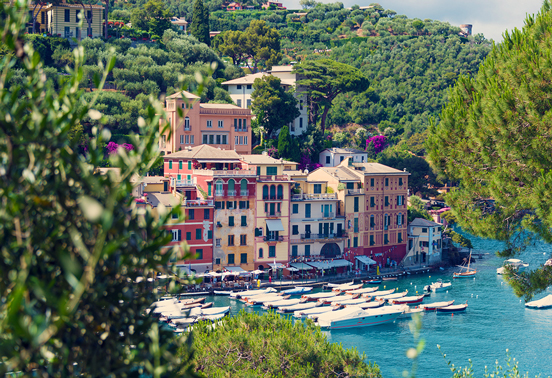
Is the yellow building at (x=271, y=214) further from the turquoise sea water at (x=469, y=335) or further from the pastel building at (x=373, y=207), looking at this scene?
the turquoise sea water at (x=469, y=335)

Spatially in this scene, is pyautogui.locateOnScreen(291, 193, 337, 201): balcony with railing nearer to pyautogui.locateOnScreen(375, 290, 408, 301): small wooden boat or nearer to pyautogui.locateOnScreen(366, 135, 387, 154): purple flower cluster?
pyautogui.locateOnScreen(375, 290, 408, 301): small wooden boat

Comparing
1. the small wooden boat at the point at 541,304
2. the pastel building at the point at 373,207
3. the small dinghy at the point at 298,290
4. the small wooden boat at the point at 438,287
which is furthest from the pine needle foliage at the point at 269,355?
the pastel building at the point at 373,207

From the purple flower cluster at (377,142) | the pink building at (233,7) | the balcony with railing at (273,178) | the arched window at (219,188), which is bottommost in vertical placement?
the arched window at (219,188)

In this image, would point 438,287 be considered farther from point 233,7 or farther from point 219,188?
point 233,7

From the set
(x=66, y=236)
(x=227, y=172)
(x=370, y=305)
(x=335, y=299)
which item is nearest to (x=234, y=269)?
(x=227, y=172)

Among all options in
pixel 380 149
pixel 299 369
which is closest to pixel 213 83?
pixel 380 149

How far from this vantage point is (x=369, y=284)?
5381 centimetres

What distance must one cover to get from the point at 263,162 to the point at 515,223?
3692cm

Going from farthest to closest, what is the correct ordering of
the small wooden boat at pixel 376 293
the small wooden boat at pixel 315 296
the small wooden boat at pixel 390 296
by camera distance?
1. the small wooden boat at pixel 376 293
2. the small wooden boat at pixel 390 296
3. the small wooden boat at pixel 315 296

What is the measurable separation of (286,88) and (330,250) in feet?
81.6

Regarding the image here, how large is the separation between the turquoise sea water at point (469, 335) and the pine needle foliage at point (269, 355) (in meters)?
8.44

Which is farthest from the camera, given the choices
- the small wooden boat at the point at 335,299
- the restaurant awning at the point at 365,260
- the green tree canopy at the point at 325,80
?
the green tree canopy at the point at 325,80

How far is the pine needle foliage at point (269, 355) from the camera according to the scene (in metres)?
21.0

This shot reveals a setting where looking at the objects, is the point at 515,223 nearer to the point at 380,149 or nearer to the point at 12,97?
the point at 12,97
